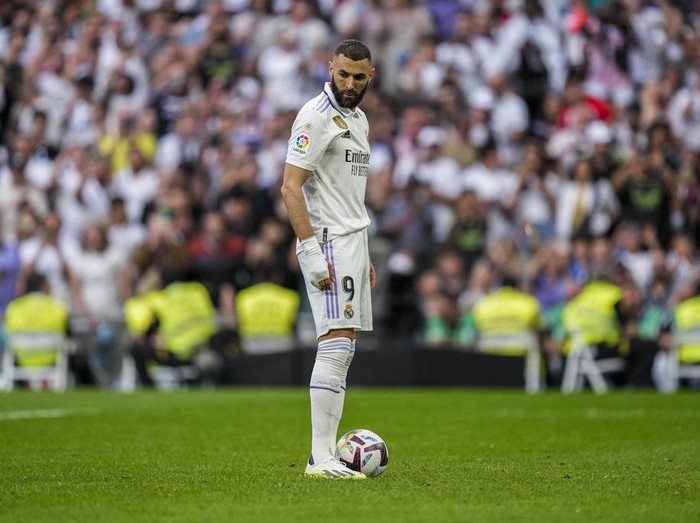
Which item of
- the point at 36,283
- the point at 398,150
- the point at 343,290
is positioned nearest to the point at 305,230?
the point at 343,290

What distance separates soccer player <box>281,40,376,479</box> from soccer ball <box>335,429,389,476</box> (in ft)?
0.22

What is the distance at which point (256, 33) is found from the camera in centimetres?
2378

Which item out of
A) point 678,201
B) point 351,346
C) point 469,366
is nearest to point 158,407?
point 469,366

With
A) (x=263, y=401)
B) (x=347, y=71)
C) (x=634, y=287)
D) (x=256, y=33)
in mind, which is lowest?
(x=263, y=401)

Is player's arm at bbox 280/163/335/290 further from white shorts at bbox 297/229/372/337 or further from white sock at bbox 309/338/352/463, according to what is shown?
white sock at bbox 309/338/352/463

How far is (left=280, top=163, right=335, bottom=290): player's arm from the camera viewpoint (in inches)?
314

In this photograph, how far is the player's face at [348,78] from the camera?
8172 mm

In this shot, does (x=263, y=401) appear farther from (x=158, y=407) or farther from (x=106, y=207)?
(x=106, y=207)

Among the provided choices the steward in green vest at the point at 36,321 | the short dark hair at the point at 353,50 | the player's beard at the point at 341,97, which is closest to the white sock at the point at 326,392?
the player's beard at the point at 341,97

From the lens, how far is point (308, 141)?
809cm

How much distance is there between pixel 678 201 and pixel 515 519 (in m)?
13.7

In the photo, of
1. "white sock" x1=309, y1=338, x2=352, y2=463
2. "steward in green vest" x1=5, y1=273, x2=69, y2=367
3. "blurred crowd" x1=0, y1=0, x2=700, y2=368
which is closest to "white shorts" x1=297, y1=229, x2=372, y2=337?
"white sock" x1=309, y1=338, x2=352, y2=463

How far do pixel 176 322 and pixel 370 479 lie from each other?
38.2 feet

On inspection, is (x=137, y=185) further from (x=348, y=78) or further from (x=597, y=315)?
(x=348, y=78)
